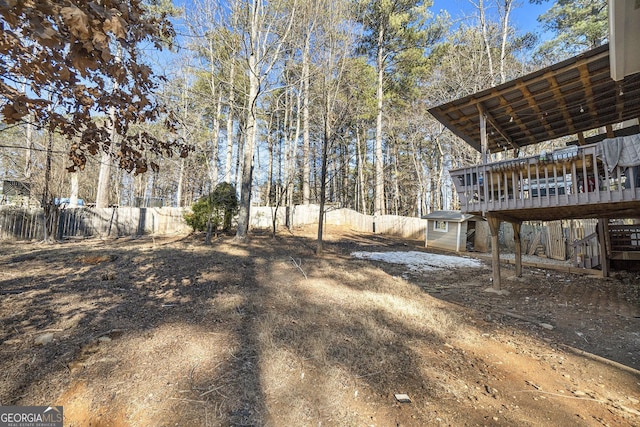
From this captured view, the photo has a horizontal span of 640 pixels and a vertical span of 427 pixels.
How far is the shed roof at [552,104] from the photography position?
15.8 ft

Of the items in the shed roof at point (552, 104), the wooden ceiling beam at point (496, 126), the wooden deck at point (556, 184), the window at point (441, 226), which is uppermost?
the shed roof at point (552, 104)

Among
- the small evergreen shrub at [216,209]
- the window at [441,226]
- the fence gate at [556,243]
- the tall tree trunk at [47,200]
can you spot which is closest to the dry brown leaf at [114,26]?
the small evergreen shrub at [216,209]

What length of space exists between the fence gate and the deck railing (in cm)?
826

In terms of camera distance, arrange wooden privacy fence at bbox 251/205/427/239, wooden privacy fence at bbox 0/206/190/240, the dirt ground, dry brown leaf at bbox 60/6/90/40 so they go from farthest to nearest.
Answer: wooden privacy fence at bbox 251/205/427/239 < wooden privacy fence at bbox 0/206/190/240 < the dirt ground < dry brown leaf at bbox 60/6/90/40

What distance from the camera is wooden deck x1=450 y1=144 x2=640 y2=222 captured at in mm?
4199

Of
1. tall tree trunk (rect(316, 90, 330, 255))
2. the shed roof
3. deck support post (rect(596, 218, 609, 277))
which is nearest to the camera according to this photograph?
the shed roof

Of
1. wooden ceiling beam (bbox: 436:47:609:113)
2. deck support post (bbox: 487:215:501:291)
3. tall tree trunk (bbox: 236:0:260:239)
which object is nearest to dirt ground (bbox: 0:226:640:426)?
deck support post (bbox: 487:215:501:291)

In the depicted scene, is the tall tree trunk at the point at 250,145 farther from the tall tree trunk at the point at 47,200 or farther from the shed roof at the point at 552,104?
the tall tree trunk at the point at 47,200

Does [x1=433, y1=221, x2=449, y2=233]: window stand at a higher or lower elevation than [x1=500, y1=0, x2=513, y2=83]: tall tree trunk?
lower

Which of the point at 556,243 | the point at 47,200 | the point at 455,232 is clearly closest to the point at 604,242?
the point at 556,243

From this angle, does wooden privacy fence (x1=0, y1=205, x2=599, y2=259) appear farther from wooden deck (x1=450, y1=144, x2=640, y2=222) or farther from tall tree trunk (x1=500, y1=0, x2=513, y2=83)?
tall tree trunk (x1=500, y1=0, x2=513, y2=83)

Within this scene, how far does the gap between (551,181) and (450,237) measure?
9437mm

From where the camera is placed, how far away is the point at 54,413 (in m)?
1.87

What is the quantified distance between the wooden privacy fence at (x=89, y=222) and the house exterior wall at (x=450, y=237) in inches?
488
